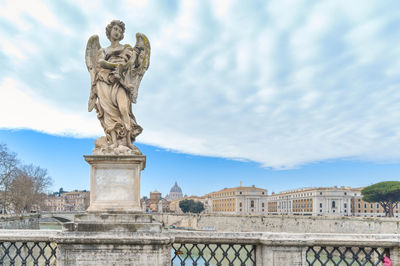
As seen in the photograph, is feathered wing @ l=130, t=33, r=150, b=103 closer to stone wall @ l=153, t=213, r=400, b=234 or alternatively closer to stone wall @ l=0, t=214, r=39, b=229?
stone wall @ l=153, t=213, r=400, b=234

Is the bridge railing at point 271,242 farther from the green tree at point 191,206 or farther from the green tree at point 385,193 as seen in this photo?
the green tree at point 191,206

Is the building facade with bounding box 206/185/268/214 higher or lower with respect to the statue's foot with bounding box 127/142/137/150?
lower

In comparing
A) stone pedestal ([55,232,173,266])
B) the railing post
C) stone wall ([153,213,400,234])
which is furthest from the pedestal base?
stone wall ([153,213,400,234])

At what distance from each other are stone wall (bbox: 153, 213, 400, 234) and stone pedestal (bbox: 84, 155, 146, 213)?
18.5 meters

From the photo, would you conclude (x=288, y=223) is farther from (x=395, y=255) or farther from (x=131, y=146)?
(x=131, y=146)

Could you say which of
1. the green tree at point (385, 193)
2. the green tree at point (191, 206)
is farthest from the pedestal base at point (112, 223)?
the green tree at point (191, 206)

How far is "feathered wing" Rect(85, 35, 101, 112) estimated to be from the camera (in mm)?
5926

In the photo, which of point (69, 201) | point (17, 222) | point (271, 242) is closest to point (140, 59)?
point (271, 242)

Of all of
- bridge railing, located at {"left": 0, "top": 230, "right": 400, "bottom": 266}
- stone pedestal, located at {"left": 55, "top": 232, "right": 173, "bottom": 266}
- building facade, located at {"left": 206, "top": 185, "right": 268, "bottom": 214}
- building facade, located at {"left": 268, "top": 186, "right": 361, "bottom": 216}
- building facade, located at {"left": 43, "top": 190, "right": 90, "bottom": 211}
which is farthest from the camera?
building facade, located at {"left": 43, "top": 190, "right": 90, "bottom": 211}

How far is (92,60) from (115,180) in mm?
2166

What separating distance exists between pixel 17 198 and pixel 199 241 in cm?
5505

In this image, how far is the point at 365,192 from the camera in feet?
271

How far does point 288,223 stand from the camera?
202ft

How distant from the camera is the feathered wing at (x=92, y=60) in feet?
19.4
